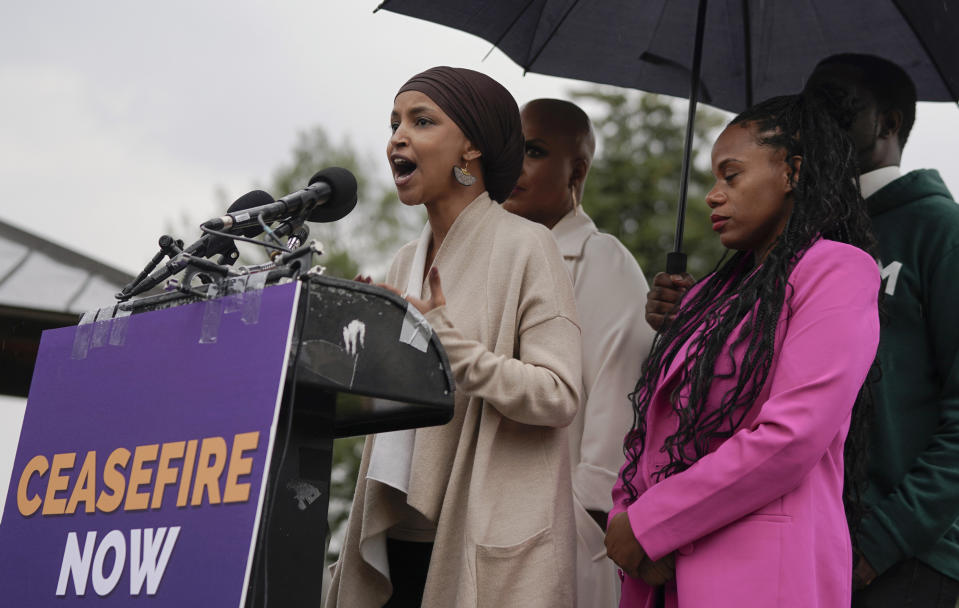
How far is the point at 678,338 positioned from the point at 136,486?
4.76ft

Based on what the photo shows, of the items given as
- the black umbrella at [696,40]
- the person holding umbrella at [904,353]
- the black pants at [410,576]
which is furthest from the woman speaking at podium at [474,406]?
the black umbrella at [696,40]

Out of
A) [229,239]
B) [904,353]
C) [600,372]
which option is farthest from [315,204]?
[904,353]

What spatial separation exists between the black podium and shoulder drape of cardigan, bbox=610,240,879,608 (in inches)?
25.0

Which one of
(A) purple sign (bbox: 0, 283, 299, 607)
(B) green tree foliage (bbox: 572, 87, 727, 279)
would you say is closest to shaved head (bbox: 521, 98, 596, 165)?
(A) purple sign (bbox: 0, 283, 299, 607)

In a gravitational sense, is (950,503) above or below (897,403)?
below

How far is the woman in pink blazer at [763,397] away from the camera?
2.41 metres

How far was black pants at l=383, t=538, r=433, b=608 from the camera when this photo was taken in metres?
2.87

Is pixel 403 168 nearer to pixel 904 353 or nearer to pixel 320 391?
pixel 320 391

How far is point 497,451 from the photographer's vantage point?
2746 mm

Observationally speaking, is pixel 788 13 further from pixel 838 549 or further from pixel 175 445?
pixel 175 445

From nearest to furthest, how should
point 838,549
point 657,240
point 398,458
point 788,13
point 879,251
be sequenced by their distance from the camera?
point 838,549 < point 398,458 < point 879,251 < point 788,13 < point 657,240

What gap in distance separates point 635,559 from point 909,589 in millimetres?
828

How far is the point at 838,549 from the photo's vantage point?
Result: 2.46 meters

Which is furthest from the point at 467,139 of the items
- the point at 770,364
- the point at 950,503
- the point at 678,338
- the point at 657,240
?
the point at 657,240
